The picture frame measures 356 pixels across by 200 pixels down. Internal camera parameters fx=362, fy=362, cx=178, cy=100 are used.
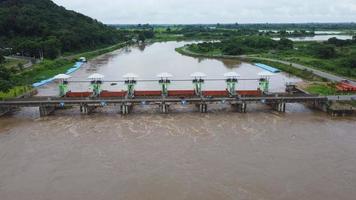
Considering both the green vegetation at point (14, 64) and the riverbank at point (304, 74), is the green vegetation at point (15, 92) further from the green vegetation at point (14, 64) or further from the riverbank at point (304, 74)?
the riverbank at point (304, 74)

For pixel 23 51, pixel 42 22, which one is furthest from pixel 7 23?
pixel 23 51

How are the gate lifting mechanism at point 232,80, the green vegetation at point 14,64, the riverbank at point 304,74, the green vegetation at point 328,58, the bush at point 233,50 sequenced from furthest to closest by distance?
1. the bush at point 233,50
2. the green vegetation at point 328,58
3. the green vegetation at point 14,64
4. the riverbank at point 304,74
5. the gate lifting mechanism at point 232,80

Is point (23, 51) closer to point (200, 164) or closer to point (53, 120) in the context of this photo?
point (53, 120)

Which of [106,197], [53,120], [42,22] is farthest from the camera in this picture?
[42,22]

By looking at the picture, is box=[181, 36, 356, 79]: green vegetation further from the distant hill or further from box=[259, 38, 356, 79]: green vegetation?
the distant hill

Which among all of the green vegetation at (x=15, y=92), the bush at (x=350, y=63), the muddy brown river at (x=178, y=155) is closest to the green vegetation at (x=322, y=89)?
the muddy brown river at (x=178, y=155)

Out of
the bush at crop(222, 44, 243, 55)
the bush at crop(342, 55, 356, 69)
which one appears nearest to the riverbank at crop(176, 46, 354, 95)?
the bush at crop(222, 44, 243, 55)

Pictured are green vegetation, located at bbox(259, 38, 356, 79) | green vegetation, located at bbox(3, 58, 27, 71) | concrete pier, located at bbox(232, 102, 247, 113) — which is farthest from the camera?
green vegetation, located at bbox(259, 38, 356, 79)
